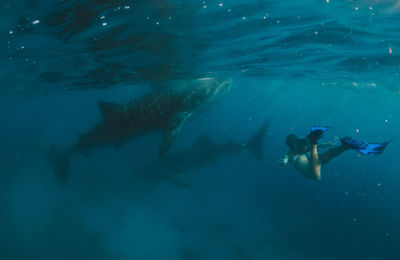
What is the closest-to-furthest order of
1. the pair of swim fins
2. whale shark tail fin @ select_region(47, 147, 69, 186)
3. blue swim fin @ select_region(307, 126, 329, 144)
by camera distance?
the pair of swim fins
blue swim fin @ select_region(307, 126, 329, 144)
whale shark tail fin @ select_region(47, 147, 69, 186)

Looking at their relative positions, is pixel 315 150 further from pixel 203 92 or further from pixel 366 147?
pixel 203 92

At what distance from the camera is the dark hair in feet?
33.1

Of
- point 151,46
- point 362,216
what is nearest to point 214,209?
point 362,216

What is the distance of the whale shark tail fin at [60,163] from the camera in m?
16.8

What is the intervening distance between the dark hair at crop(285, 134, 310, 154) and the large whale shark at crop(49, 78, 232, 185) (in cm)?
459

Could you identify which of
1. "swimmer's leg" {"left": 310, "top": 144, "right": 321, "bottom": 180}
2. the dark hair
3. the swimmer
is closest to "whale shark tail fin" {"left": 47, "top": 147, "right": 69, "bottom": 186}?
the dark hair

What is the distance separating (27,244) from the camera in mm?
20953

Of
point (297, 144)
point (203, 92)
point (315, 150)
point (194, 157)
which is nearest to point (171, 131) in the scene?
point (203, 92)

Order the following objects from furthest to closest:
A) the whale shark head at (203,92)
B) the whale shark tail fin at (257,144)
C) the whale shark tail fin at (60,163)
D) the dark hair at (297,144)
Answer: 1. the whale shark tail fin at (257,144)
2. the whale shark tail fin at (60,163)
3. the whale shark head at (203,92)
4. the dark hair at (297,144)

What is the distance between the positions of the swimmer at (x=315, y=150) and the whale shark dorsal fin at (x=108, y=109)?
812 centimetres

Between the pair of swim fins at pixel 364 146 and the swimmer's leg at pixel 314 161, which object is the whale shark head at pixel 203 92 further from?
the pair of swim fins at pixel 364 146

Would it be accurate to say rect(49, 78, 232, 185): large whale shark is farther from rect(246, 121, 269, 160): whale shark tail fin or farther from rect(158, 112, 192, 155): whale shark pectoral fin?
rect(246, 121, 269, 160): whale shark tail fin

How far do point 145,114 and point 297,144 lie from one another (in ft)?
23.4

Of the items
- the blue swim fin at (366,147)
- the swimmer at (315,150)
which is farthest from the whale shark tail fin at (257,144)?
the blue swim fin at (366,147)
